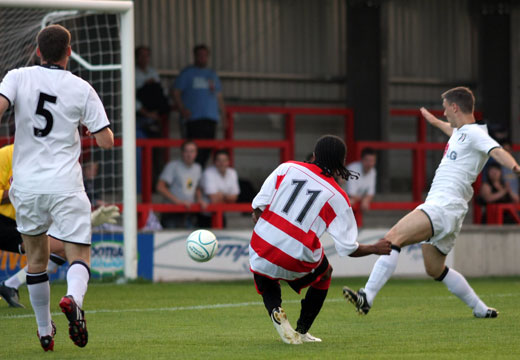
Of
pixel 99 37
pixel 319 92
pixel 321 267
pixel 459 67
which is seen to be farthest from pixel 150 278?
pixel 459 67

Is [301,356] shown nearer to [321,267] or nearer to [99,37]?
[321,267]

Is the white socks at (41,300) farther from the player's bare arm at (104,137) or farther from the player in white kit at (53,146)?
the player's bare arm at (104,137)

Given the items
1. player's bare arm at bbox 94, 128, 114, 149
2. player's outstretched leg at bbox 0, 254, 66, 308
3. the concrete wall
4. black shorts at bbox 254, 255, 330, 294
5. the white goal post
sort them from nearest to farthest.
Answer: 1. player's bare arm at bbox 94, 128, 114, 149
2. black shorts at bbox 254, 255, 330, 294
3. player's outstretched leg at bbox 0, 254, 66, 308
4. the white goal post
5. the concrete wall

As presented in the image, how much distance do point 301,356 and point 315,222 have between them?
3.00ft

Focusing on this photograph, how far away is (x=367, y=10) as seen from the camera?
17875 millimetres

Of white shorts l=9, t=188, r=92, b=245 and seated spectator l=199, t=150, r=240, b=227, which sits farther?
seated spectator l=199, t=150, r=240, b=227

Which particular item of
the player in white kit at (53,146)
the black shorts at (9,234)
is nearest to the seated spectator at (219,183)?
the black shorts at (9,234)

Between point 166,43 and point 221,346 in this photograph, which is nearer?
point 221,346

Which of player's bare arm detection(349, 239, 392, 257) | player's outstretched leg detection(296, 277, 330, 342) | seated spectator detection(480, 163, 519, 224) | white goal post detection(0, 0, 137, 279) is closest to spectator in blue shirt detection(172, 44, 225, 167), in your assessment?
white goal post detection(0, 0, 137, 279)

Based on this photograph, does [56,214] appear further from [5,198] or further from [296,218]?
[5,198]

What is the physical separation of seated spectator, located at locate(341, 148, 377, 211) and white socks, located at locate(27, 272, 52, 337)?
8.21 metres

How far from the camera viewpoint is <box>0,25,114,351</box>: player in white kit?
565 centimetres

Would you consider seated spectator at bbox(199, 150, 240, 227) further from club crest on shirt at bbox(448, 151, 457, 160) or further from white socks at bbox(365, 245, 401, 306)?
white socks at bbox(365, 245, 401, 306)

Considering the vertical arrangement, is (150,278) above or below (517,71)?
below
